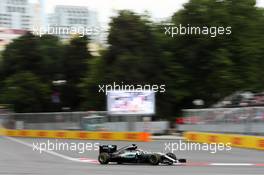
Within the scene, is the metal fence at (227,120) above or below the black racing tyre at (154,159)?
below

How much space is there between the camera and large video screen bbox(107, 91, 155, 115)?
112 ft

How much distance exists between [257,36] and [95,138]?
18.7m

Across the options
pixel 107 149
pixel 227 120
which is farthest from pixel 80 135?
pixel 107 149

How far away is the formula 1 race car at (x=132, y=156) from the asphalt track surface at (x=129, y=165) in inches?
8.0

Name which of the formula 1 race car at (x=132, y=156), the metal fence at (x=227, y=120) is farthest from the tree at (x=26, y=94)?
the formula 1 race car at (x=132, y=156)

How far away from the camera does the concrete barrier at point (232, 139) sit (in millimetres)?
24469

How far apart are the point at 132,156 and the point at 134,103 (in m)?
17.6

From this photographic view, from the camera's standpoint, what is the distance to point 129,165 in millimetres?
16750

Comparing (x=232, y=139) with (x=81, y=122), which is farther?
(x=81, y=122)

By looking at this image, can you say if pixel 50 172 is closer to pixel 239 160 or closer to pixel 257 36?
pixel 239 160

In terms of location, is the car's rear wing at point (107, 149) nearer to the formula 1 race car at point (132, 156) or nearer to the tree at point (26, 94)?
the formula 1 race car at point (132, 156)

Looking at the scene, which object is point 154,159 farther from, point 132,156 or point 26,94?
point 26,94

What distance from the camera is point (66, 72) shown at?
2394 inches

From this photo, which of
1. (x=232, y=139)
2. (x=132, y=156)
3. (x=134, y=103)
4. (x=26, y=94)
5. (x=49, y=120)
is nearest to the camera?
(x=132, y=156)
